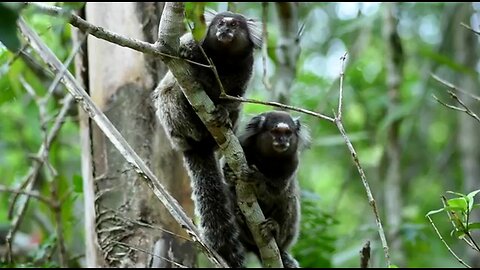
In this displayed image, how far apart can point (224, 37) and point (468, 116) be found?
4175 mm

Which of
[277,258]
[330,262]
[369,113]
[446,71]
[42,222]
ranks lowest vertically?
[277,258]

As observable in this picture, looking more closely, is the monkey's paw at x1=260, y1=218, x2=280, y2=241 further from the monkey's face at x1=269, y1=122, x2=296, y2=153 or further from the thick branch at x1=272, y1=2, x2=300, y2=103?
the thick branch at x1=272, y1=2, x2=300, y2=103

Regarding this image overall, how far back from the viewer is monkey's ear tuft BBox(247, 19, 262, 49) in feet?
15.9

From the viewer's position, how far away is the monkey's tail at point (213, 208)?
16.2 feet

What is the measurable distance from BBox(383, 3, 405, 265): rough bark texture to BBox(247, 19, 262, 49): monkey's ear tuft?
8.05 feet

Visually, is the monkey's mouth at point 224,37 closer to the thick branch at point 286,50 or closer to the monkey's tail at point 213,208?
the monkey's tail at point 213,208

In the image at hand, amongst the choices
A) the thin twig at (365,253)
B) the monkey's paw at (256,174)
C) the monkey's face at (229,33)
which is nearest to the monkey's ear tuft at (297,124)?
the monkey's paw at (256,174)

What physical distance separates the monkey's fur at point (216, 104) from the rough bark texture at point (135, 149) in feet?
0.64

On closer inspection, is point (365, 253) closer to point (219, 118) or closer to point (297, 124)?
point (219, 118)

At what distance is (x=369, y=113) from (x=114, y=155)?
4918mm

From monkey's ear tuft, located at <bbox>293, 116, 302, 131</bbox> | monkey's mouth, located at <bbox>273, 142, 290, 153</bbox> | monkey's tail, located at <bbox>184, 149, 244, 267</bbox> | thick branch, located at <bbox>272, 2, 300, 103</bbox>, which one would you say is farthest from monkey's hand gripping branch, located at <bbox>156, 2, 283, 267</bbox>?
thick branch, located at <bbox>272, 2, 300, 103</bbox>

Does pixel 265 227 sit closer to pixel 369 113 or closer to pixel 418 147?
pixel 369 113

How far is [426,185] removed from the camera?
1130 centimetres

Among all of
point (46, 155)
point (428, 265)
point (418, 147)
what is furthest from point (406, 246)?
point (46, 155)
